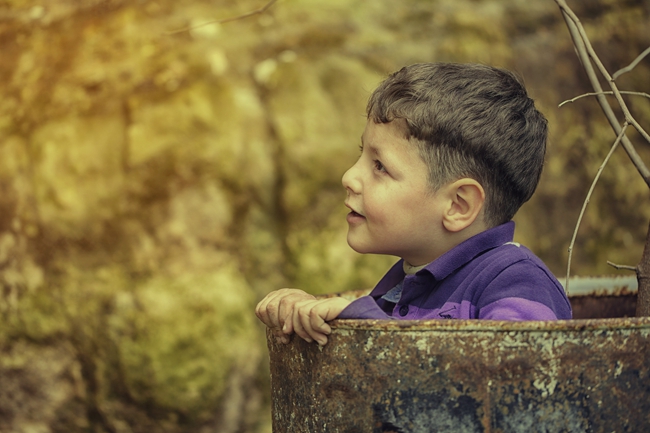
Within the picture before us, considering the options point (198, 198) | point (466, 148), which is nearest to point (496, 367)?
point (466, 148)

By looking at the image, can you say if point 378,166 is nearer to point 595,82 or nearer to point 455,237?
point 455,237

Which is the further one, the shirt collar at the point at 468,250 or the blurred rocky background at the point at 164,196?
the blurred rocky background at the point at 164,196

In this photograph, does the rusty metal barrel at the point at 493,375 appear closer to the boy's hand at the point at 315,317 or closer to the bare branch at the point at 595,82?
the boy's hand at the point at 315,317

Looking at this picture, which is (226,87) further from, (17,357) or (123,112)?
(17,357)

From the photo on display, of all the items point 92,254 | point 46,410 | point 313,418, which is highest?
point 313,418

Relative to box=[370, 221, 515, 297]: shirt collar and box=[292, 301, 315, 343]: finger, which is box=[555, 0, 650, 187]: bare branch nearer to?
box=[370, 221, 515, 297]: shirt collar

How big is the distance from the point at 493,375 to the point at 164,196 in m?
2.09

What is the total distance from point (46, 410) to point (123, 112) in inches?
47.6

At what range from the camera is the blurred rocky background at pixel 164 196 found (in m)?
2.97

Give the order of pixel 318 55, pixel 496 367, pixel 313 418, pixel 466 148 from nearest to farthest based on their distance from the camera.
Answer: pixel 496 367
pixel 313 418
pixel 466 148
pixel 318 55

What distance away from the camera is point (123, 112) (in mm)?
3000

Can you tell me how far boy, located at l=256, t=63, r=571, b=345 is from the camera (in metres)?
1.45

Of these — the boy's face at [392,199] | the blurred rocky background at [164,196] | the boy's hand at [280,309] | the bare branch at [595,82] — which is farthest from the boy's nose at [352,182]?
the blurred rocky background at [164,196]

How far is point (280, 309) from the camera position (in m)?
1.27
